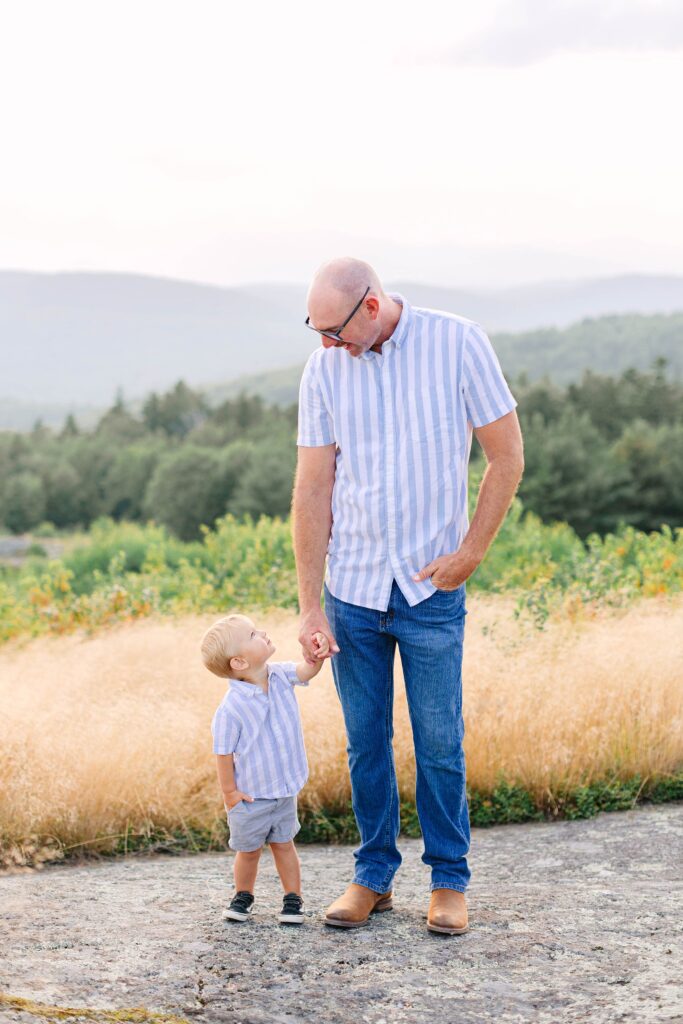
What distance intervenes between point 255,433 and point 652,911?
61189mm

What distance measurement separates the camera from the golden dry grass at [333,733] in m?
4.72

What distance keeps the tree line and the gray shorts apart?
1397 inches

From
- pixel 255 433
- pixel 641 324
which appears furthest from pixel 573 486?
pixel 641 324

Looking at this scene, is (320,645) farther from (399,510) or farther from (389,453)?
(389,453)

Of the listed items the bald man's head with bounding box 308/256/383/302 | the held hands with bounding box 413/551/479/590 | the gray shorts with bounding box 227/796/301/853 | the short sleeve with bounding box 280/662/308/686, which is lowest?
the gray shorts with bounding box 227/796/301/853

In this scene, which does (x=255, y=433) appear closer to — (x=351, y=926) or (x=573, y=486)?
(x=573, y=486)

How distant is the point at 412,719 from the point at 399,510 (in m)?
0.64

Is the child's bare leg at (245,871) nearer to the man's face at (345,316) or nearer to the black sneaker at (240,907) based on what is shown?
the black sneaker at (240,907)

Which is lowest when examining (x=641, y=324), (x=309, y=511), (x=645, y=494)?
(x=645, y=494)

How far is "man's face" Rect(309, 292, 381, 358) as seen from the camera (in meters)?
3.08

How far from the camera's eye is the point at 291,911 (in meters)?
3.31

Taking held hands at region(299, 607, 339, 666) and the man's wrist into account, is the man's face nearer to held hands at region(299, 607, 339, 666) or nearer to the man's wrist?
the man's wrist

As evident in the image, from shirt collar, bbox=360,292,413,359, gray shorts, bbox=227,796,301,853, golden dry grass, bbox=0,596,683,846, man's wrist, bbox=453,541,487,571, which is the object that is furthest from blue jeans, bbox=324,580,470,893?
golden dry grass, bbox=0,596,683,846

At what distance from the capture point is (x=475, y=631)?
6.93m
